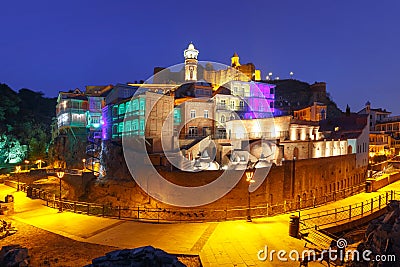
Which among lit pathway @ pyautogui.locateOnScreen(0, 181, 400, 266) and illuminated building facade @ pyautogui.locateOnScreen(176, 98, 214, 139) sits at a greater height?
illuminated building facade @ pyautogui.locateOnScreen(176, 98, 214, 139)

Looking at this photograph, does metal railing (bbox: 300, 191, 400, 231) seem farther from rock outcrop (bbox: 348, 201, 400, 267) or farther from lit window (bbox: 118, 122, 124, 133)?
lit window (bbox: 118, 122, 124, 133)

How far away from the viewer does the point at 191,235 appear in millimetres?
11219

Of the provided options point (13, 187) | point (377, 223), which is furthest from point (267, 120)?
point (13, 187)

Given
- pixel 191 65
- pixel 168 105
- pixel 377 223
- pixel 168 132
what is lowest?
pixel 377 223

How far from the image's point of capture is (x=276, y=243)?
1041 cm

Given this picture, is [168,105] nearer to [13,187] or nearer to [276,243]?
[13,187]

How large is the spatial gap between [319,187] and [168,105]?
2298 cm

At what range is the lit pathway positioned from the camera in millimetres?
9523

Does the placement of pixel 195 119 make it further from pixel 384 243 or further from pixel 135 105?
pixel 384 243

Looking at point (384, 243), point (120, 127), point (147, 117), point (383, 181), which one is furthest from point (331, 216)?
point (120, 127)

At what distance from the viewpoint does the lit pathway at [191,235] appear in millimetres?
9523

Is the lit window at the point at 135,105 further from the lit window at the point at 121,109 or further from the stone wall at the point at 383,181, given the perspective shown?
the stone wall at the point at 383,181

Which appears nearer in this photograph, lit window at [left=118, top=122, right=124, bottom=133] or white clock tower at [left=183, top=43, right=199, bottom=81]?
lit window at [left=118, top=122, right=124, bottom=133]

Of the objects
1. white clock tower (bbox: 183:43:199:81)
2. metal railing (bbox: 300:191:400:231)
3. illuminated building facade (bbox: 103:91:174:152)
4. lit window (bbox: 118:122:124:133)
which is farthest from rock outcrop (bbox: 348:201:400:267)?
white clock tower (bbox: 183:43:199:81)
